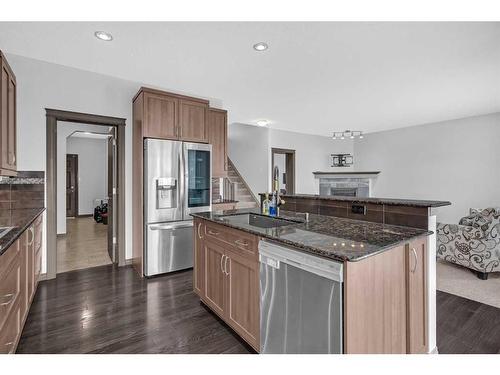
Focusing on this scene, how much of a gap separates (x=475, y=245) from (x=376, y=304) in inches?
117

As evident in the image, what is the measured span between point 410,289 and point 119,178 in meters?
3.59

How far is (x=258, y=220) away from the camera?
2650mm

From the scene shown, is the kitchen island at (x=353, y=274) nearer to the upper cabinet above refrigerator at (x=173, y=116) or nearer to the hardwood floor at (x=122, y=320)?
the hardwood floor at (x=122, y=320)

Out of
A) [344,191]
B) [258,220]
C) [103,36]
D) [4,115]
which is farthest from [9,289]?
[344,191]

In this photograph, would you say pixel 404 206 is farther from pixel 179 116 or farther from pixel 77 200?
pixel 77 200

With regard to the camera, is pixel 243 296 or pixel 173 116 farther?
pixel 173 116

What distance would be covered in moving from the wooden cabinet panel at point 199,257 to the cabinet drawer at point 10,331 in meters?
1.31

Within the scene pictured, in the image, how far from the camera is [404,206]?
1866mm

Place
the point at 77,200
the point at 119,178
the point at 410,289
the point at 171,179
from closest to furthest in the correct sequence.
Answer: the point at 410,289 → the point at 171,179 → the point at 119,178 → the point at 77,200

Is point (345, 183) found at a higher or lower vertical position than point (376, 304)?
higher

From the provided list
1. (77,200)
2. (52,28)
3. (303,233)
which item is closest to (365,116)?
(303,233)

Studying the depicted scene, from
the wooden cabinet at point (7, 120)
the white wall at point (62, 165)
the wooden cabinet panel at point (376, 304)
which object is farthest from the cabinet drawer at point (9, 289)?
the white wall at point (62, 165)

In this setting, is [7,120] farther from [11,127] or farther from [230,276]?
[230,276]
